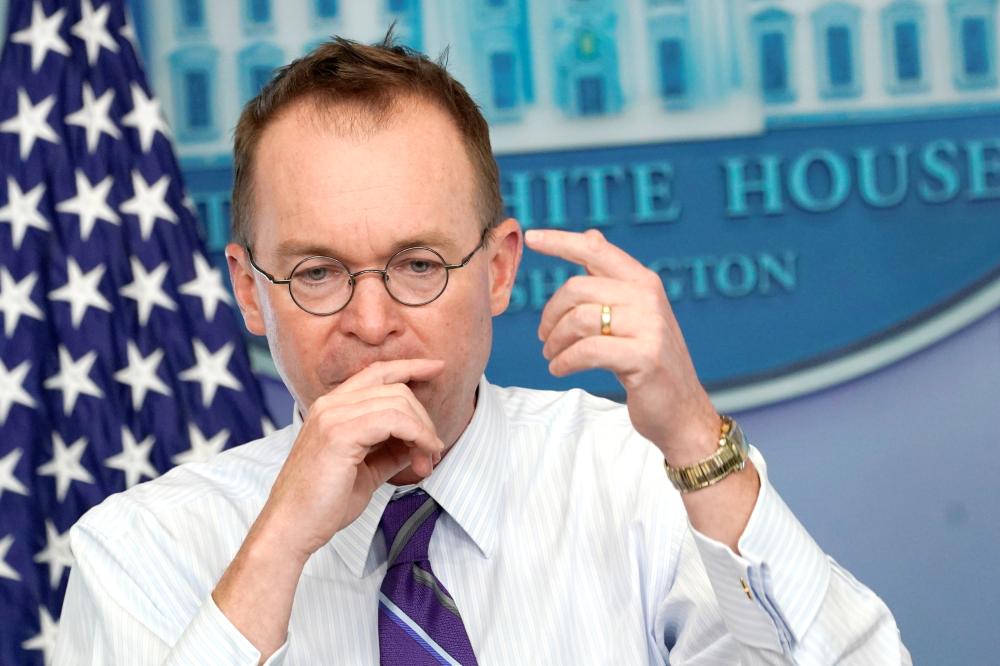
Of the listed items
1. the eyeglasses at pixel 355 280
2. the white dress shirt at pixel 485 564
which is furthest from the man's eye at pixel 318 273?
the white dress shirt at pixel 485 564

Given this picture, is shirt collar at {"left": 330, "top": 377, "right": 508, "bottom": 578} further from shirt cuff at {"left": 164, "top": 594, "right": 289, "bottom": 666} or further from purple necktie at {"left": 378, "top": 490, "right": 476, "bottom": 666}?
shirt cuff at {"left": 164, "top": 594, "right": 289, "bottom": 666}

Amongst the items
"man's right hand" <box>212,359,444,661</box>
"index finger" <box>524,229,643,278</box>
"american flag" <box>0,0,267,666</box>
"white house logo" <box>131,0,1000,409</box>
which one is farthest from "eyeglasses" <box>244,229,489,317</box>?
"white house logo" <box>131,0,1000,409</box>

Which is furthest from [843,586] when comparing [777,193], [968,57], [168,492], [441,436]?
[968,57]

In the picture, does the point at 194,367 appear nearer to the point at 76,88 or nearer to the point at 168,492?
the point at 76,88

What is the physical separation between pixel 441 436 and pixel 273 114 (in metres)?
0.55

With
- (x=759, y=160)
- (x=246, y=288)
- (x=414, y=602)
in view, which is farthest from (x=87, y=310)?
(x=759, y=160)

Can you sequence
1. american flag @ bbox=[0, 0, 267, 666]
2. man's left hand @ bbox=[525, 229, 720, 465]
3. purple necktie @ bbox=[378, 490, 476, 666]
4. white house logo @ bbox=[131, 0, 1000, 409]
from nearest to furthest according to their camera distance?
man's left hand @ bbox=[525, 229, 720, 465] < purple necktie @ bbox=[378, 490, 476, 666] < american flag @ bbox=[0, 0, 267, 666] < white house logo @ bbox=[131, 0, 1000, 409]

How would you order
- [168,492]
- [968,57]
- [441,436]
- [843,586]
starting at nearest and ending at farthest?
[843,586] < [441,436] < [168,492] < [968,57]

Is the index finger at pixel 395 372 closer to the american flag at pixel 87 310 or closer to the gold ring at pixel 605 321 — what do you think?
the gold ring at pixel 605 321

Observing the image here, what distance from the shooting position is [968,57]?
3.25 metres

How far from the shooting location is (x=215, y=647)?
1514 millimetres

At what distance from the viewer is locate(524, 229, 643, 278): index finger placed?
145cm

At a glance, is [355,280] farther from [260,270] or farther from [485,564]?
[485,564]

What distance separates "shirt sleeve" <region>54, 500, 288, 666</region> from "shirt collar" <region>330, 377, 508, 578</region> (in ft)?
0.76
